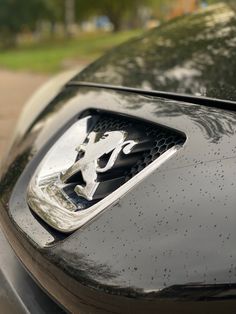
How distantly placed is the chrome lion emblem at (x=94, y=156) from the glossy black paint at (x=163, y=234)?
0.13 m

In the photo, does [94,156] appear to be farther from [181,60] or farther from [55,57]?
[55,57]

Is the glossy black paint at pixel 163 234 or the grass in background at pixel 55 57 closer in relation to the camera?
the glossy black paint at pixel 163 234

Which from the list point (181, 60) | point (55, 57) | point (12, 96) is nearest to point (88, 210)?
point (181, 60)

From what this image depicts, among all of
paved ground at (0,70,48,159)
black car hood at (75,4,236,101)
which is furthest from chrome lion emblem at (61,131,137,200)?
paved ground at (0,70,48,159)

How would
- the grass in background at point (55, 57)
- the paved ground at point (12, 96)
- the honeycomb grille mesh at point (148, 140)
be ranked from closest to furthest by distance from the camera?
1. the honeycomb grille mesh at point (148, 140)
2. the paved ground at point (12, 96)
3. the grass in background at point (55, 57)

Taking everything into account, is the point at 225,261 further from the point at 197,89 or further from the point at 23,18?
the point at 23,18

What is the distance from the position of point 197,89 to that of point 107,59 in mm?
848

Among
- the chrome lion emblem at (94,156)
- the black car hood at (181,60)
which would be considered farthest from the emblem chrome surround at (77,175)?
the black car hood at (181,60)

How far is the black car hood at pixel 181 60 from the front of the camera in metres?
2.01

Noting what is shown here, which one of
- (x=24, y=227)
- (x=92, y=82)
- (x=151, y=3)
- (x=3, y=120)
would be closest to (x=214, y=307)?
(x=24, y=227)

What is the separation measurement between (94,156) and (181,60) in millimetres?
757

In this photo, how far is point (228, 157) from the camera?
4.82ft

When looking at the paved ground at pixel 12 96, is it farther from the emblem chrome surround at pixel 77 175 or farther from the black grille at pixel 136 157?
the black grille at pixel 136 157

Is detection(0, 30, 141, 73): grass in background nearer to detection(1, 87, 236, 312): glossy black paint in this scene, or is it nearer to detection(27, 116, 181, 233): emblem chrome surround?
detection(27, 116, 181, 233): emblem chrome surround
